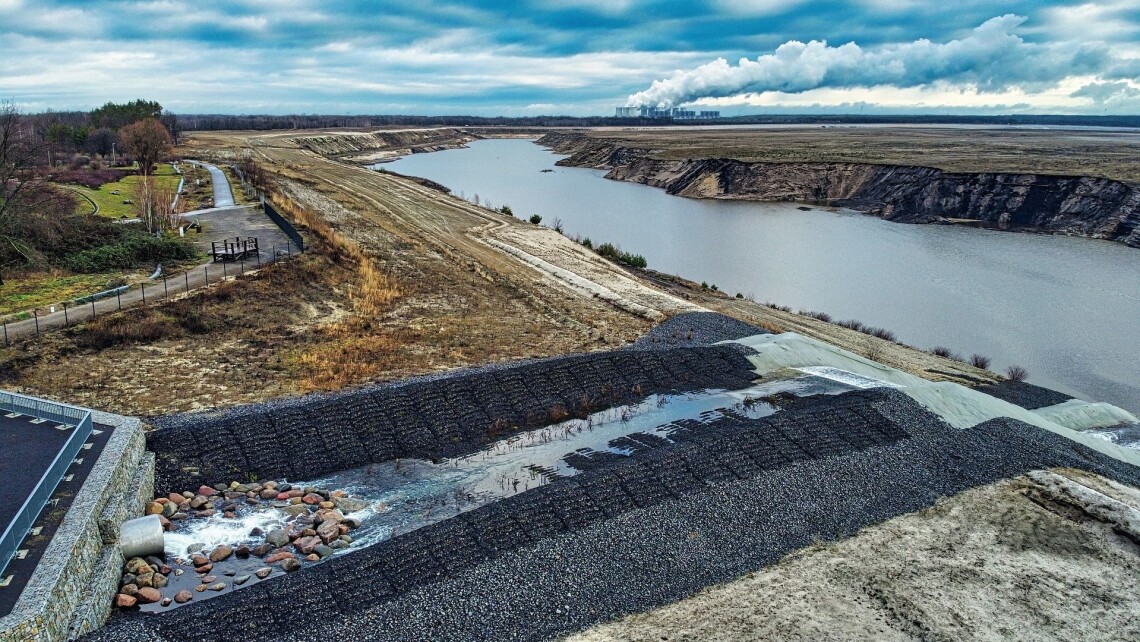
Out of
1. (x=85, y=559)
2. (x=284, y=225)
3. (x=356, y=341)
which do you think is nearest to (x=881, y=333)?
(x=356, y=341)

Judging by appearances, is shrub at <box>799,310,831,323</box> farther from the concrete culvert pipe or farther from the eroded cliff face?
the eroded cliff face

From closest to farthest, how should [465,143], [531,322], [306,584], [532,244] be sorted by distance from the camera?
[306,584] < [531,322] < [532,244] < [465,143]

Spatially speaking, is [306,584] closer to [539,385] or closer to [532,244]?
[539,385]

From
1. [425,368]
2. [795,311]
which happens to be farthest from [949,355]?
[425,368]

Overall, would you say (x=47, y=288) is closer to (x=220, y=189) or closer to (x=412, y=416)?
(x=412, y=416)

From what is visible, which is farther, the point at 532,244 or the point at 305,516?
the point at 532,244

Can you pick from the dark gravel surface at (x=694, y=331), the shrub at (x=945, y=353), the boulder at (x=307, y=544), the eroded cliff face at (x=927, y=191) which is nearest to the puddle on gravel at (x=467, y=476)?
the boulder at (x=307, y=544)
